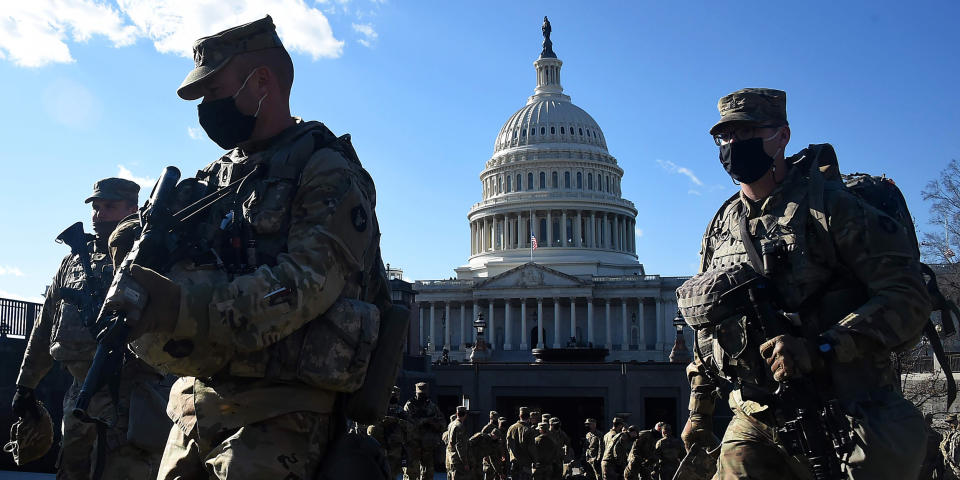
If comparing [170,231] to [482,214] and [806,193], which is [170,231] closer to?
[806,193]

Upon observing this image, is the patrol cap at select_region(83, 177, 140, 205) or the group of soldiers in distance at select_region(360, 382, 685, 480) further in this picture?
the group of soldiers in distance at select_region(360, 382, 685, 480)

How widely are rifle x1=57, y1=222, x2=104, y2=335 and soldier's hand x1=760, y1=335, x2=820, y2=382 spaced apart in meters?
2.85

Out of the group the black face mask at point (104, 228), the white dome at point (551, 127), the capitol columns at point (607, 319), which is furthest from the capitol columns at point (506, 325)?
the black face mask at point (104, 228)

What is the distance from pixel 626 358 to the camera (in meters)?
85.9

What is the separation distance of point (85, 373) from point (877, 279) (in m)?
4.98

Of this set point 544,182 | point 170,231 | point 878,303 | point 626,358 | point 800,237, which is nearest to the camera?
point 170,231

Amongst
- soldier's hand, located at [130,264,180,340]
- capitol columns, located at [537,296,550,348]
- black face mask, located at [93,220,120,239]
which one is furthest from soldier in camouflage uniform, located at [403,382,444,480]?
capitol columns, located at [537,296,550,348]

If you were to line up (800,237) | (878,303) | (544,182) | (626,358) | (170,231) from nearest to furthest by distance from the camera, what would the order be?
1. (170,231)
2. (878,303)
3. (800,237)
4. (626,358)
5. (544,182)

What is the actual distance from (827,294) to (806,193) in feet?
1.58

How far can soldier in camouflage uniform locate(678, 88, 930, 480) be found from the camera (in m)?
4.06

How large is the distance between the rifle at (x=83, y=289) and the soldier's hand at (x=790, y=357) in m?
2.85

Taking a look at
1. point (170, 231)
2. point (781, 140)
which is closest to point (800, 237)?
point (781, 140)

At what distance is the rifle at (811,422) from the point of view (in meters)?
4.05

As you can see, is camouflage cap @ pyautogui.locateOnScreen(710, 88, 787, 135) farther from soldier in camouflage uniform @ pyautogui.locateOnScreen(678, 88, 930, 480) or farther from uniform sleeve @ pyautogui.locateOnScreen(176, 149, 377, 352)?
uniform sleeve @ pyautogui.locateOnScreen(176, 149, 377, 352)
